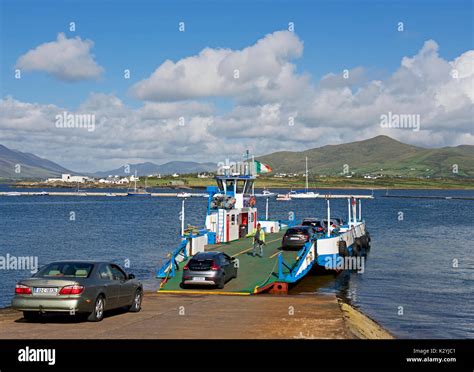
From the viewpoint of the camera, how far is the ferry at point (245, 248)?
89.2 ft

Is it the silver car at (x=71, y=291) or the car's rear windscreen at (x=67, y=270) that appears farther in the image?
the car's rear windscreen at (x=67, y=270)

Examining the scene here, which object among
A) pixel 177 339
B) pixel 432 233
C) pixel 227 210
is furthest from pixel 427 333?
pixel 432 233

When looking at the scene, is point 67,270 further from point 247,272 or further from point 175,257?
point 175,257

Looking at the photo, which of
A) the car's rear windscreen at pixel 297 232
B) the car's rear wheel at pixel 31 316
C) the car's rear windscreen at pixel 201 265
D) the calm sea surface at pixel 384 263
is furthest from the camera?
the car's rear windscreen at pixel 297 232

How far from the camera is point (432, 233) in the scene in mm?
74688

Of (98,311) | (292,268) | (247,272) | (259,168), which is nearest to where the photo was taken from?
(98,311)

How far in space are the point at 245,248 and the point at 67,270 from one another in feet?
65.2

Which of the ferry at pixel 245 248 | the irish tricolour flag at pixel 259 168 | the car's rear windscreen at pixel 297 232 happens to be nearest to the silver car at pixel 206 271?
the ferry at pixel 245 248

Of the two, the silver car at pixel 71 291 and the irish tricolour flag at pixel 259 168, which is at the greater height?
the irish tricolour flag at pixel 259 168

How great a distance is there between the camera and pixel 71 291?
16.1 meters

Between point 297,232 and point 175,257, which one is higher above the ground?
point 297,232

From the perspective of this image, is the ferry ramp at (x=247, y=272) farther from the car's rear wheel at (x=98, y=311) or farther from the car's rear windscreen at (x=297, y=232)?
the car's rear wheel at (x=98, y=311)

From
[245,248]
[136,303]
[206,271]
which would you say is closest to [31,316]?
[136,303]
